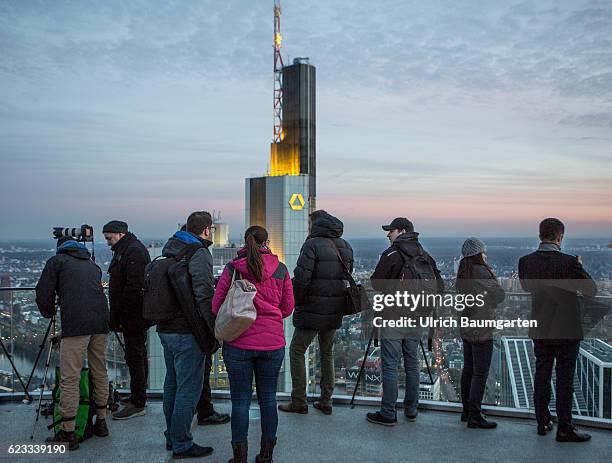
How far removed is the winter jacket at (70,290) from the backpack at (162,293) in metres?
0.63

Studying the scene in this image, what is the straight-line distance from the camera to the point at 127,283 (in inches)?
183

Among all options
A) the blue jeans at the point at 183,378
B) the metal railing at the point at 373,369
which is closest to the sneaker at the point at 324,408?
the metal railing at the point at 373,369

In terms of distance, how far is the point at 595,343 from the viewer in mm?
4516

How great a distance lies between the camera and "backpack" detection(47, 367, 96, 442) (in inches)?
166

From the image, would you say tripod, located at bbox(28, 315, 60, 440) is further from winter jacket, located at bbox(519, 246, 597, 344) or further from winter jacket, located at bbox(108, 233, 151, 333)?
winter jacket, located at bbox(519, 246, 597, 344)

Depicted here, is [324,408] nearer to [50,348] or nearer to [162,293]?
[162,293]

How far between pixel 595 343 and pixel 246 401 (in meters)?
2.98

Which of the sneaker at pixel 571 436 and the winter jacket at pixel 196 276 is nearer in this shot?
the winter jacket at pixel 196 276

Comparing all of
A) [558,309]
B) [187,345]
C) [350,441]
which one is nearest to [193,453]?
[187,345]

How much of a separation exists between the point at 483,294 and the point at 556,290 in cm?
55

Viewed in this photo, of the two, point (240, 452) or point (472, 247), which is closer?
point (240, 452)

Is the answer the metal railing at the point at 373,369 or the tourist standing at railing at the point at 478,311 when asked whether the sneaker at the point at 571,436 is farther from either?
the tourist standing at railing at the point at 478,311

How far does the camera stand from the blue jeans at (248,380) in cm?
351

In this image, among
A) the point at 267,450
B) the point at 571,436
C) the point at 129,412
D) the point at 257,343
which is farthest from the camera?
the point at 129,412
